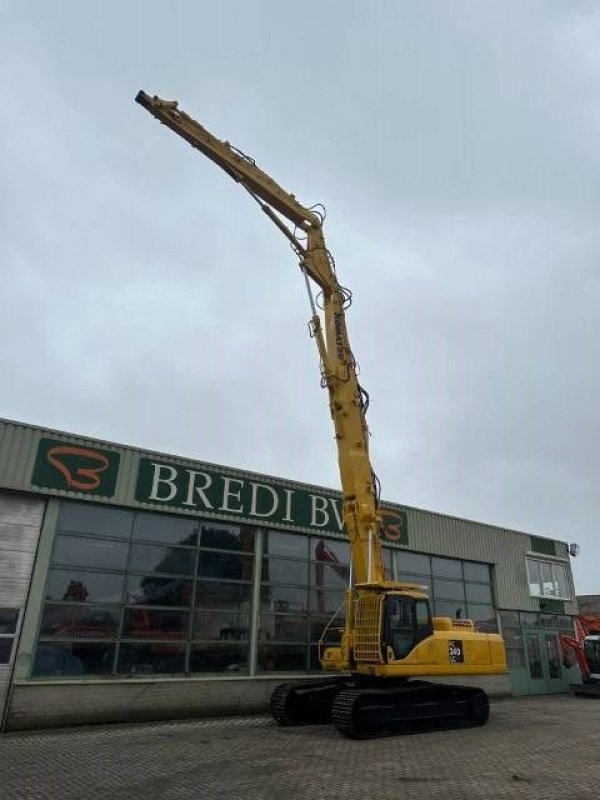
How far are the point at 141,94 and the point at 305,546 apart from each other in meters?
12.8

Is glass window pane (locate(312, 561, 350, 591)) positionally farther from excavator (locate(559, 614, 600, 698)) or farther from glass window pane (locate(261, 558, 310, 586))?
excavator (locate(559, 614, 600, 698))

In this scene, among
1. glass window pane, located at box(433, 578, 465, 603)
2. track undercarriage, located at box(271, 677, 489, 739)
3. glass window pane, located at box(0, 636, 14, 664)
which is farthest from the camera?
glass window pane, located at box(433, 578, 465, 603)

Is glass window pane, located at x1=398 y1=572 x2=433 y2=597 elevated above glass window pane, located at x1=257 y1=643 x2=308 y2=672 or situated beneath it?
elevated above

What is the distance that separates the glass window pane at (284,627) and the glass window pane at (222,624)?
499 mm

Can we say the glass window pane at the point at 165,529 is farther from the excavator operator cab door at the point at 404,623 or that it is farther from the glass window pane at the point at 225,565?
the excavator operator cab door at the point at 404,623

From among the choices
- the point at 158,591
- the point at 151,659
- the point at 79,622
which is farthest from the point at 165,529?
the point at 151,659

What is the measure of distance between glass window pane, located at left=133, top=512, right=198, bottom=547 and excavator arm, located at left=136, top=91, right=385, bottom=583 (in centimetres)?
453

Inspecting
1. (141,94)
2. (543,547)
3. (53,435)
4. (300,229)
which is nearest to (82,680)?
(53,435)

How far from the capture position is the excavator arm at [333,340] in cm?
1381

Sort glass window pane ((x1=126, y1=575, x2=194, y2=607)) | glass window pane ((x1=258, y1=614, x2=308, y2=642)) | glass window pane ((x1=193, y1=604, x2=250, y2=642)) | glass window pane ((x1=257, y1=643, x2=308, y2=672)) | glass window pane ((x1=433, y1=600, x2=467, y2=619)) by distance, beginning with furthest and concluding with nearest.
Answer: glass window pane ((x1=433, y1=600, x2=467, y2=619))
glass window pane ((x1=258, y1=614, x2=308, y2=642))
glass window pane ((x1=257, y1=643, x2=308, y2=672))
glass window pane ((x1=193, y1=604, x2=250, y2=642))
glass window pane ((x1=126, y1=575, x2=194, y2=607))

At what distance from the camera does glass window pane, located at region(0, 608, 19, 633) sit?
13039 mm

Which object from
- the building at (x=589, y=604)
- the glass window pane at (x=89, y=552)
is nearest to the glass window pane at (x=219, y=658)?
the glass window pane at (x=89, y=552)

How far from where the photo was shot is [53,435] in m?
14.6

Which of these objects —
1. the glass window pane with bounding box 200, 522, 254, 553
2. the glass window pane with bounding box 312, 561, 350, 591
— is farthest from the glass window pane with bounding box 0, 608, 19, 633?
the glass window pane with bounding box 312, 561, 350, 591
